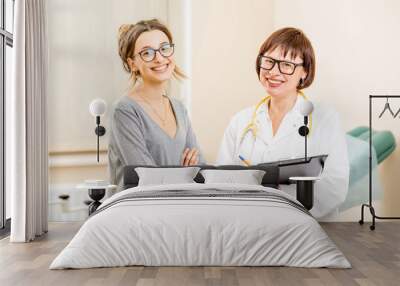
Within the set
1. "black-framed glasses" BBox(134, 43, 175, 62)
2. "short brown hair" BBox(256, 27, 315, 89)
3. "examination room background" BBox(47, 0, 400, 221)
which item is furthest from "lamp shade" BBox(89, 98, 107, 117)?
"short brown hair" BBox(256, 27, 315, 89)

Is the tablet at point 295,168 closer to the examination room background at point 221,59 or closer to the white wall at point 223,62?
the examination room background at point 221,59

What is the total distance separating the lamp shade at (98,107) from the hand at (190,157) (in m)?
1.06

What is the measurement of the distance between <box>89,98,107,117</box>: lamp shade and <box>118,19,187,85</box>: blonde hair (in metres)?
0.44

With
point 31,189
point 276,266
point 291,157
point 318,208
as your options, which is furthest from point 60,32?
point 276,266

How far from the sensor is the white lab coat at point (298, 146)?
22.0ft

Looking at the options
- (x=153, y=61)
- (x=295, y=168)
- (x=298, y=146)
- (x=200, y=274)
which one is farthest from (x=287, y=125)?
(x=200, y=274)

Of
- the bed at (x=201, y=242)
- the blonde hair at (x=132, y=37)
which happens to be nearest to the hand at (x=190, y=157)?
the blonde hair at (x=132, y=37)

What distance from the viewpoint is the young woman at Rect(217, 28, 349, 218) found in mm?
6711

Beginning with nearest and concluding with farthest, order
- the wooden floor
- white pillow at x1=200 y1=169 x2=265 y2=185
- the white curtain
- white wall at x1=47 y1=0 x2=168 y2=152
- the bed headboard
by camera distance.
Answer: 1. the wooden floor
2. the white curtain
3. white pillow at x1=200 y1=169 x2=265 y2=185
4. the bed headboard
5. white wall at x1=47 y1=0 x2=168 y2=152

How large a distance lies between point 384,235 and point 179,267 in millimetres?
2624

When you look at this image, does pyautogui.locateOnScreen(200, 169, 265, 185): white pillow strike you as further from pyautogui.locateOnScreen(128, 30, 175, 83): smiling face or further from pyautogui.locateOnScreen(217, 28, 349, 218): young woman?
pyautogui.locateOnScreen(128, 30, 175, 83): smiling face

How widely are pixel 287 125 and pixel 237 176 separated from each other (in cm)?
96

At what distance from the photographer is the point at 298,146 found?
263 inches

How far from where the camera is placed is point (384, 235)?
19.6 ft
